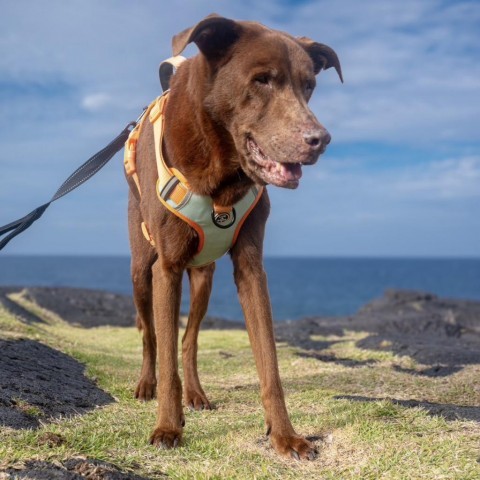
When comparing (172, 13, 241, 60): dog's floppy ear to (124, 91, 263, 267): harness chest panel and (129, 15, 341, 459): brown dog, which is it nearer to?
(129, 15, 341, 459): brown dog


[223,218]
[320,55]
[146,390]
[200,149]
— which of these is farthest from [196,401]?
[320,55]

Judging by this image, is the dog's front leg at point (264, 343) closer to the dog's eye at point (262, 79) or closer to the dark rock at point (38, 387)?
the dog's eye at point (262, 79)

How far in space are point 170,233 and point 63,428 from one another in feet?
4.91

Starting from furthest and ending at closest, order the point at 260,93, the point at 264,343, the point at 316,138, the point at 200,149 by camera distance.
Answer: the point at 264,343
the point at 200,149
the point at 260,93
the point at 316,138

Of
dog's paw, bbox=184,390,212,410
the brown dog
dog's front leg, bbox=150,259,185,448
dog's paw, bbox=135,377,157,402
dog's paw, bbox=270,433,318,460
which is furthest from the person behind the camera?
dog's paw, bbox=135,377,157,402

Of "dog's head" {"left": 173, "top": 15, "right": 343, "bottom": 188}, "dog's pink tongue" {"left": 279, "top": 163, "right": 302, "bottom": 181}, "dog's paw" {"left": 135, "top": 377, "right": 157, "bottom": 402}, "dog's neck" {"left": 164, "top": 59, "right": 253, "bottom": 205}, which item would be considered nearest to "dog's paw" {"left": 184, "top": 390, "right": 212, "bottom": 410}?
"dog's paw" {"left": 135, "top": 377, "right": 157, "bottom": 402}

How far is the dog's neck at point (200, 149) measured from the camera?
15.5ft

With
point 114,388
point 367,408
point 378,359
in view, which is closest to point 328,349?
point 378,359

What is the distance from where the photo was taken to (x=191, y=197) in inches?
194

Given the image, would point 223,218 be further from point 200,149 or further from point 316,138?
A: point 316,138

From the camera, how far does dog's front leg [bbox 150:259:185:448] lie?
4781 millimetres

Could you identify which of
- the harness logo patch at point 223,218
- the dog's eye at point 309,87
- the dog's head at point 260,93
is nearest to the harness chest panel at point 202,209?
the harness logo patch at point 223,218

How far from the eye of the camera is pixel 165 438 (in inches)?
186

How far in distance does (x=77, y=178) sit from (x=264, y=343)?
99.2 inches
